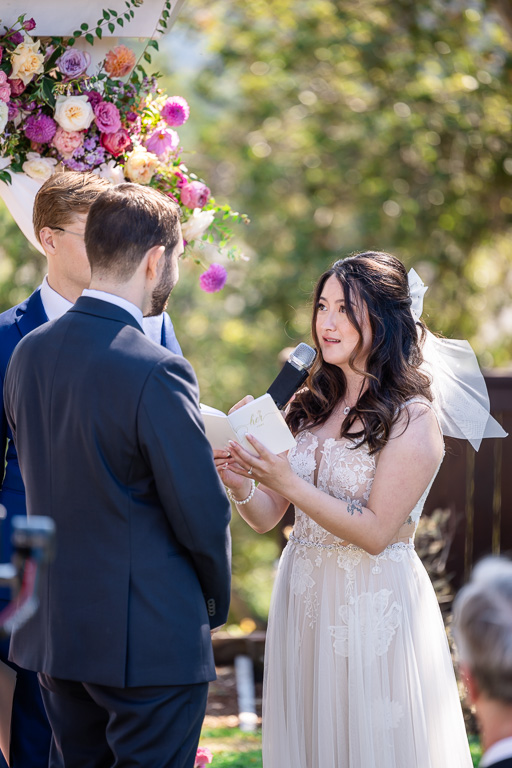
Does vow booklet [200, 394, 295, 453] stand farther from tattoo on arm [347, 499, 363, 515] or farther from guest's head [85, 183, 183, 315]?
guest's head [85, 183, 183, 315]

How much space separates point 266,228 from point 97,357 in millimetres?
8528

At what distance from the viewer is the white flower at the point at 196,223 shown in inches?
133

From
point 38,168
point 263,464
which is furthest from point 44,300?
point 263,464

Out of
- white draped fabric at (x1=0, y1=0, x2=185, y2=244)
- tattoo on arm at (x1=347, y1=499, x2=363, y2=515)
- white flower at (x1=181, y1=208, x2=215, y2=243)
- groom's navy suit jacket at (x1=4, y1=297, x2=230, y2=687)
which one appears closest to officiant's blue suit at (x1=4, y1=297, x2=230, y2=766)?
groom's navy suit jacket at (x1=4, y1=297, x2=230, y2=687)

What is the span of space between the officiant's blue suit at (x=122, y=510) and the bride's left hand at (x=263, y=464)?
0.35 metres

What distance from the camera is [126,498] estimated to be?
2.00m

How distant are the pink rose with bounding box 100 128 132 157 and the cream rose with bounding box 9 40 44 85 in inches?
13.0

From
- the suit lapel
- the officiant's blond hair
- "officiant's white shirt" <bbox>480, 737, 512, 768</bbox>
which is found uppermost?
the officiant's blond hair

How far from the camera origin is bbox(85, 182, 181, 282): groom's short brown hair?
6.68 feet

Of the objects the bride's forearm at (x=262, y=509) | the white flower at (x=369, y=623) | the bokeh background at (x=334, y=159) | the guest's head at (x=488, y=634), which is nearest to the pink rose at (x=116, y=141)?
the bride's forearm at (x=262, y=509)

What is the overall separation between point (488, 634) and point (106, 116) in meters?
2.30

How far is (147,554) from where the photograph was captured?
202 centimetres

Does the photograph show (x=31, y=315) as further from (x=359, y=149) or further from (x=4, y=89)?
(x=359, y=149)

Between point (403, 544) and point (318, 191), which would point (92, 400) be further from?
point (318, 191)
